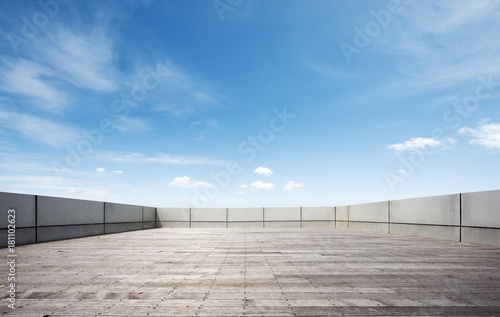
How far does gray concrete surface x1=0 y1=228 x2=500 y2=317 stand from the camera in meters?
3.55

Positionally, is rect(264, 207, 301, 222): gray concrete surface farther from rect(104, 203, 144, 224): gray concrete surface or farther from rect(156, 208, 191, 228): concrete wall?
rect(104, 203, 144, 224): gray concrete surface

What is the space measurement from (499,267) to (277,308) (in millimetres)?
4740

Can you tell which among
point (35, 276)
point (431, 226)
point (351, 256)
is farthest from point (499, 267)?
point (35, 276)

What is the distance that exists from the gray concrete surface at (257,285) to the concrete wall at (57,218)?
314 cm

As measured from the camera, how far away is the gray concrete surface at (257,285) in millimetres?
3555

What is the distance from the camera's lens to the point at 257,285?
4492 mm

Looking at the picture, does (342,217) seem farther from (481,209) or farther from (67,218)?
(67,218)

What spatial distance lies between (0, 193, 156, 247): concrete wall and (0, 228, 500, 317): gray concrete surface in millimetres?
3143

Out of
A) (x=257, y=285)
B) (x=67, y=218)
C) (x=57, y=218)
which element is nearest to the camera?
(x=257, y=285)

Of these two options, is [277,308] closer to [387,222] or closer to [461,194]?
[461,194]

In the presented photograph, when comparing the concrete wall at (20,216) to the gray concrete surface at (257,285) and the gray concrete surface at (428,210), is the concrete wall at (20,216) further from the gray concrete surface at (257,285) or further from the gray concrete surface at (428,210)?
the gray concrete surface at (428,210)

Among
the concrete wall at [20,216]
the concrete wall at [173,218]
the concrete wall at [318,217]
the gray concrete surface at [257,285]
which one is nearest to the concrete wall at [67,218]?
the concrete wall at [20,216]

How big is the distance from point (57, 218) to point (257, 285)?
9.69 m

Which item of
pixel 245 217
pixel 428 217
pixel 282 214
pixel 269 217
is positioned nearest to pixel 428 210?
pixel 428 217
